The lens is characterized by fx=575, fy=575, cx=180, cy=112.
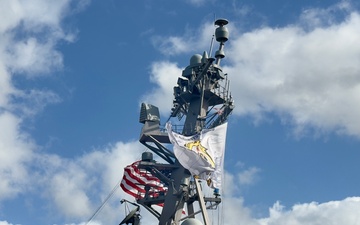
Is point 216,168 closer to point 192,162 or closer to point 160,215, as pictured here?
point 192,162

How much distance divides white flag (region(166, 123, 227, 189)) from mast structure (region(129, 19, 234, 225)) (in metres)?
1.31

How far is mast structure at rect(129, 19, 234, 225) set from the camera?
4928 cm

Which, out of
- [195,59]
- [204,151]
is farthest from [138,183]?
[195,59]

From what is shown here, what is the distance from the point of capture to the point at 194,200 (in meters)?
48.6

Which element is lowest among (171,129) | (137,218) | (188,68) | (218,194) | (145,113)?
(137,218)

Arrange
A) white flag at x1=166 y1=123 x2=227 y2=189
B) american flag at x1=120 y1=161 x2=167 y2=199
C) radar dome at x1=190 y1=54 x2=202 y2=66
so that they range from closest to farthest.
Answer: white flag at x1=166 y1=123 x2=227 y2=189, american flag at x1=120 y1=161 x2=167 y2=199, radar dome at x1=190 y1=54 x2=202 y2=66

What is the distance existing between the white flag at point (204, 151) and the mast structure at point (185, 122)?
1311mm

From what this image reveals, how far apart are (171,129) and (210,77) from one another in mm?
7463

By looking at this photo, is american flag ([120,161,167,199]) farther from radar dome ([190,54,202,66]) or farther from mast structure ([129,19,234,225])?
radar dome ([190,54,202,66])

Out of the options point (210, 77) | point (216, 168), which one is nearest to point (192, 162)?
point (216, 168)

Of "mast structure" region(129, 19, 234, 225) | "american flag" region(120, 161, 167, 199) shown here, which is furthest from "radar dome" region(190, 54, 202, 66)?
"american flag" region(120, 161, 167, 199)

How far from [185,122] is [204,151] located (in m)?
5.34

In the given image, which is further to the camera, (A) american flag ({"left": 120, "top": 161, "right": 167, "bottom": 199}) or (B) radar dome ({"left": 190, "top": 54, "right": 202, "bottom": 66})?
(B) radar dome ({"left": 190, "top": 54, "right": 202, "bottom": 66})

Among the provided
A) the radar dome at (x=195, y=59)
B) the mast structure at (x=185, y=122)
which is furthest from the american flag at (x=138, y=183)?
the radar dome at (x=195, y=59)
